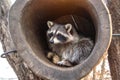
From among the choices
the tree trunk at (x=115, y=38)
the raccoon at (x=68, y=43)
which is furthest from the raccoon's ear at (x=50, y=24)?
the tree trunk at (x=115, y=38)

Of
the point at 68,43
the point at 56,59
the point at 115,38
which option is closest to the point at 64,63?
the point at 56,59

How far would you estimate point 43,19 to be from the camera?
88.1 inches

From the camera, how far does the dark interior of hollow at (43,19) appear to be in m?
1.99

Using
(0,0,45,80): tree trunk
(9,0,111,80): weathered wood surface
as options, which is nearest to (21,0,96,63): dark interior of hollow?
(9,0,111,80): weathered wood surface

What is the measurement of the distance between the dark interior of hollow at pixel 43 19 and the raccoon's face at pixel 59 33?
64 mm

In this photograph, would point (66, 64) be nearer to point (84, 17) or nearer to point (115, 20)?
point (84, 17)

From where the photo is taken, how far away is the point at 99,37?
179cm

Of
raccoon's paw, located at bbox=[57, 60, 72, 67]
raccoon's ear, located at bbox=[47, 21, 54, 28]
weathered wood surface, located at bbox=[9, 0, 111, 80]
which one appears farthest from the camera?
raccoon's ear, located at bbox=[47, 21, 54, 28]

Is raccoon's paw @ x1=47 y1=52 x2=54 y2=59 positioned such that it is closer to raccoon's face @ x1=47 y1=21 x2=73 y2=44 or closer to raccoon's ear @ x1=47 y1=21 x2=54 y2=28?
raccoon's face @ x1=47 y1=21 x2=73 y2=44

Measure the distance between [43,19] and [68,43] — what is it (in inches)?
9.9

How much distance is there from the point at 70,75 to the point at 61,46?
511mm

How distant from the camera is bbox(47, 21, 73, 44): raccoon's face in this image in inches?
87.1

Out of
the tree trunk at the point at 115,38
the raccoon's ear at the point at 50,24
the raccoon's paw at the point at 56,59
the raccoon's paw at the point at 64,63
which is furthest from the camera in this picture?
the tree trunk at the point at 115,38

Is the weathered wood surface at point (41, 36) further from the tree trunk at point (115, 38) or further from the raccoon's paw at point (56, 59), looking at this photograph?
the tree trunk at point (115, 38)
